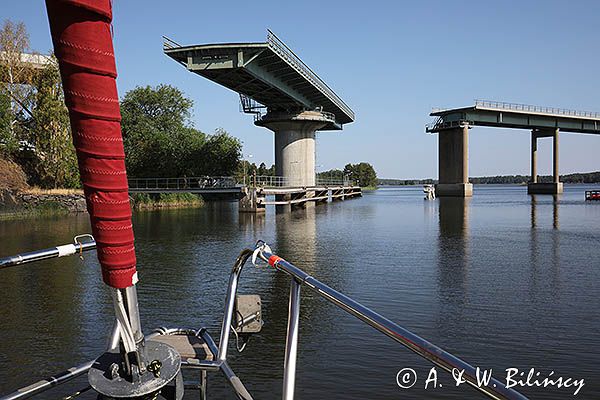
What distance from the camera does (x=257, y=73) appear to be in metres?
41.0

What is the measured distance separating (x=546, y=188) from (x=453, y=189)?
2737cm

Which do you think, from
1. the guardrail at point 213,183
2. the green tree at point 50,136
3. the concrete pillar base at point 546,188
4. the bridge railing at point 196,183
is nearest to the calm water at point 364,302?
the guardrail at point 213,183

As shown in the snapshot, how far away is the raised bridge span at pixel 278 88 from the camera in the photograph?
38125 mm

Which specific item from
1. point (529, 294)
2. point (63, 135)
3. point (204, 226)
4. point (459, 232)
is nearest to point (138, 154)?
point (63, 135)

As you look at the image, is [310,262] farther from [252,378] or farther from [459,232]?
[459,232]

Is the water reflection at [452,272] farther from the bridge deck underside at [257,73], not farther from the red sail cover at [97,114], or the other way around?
the bridge deck underside at [257,73]

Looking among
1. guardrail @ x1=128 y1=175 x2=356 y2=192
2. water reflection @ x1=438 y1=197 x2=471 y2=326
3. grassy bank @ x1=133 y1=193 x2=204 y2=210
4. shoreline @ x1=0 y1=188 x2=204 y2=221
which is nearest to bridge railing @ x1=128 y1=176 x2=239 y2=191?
guardrail @ x1=128 y1=175 x2=356 y2=192

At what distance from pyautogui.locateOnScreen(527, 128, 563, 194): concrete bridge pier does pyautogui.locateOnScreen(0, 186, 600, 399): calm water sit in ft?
253

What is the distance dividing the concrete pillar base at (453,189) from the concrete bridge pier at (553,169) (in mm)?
21122

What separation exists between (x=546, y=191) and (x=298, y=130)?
216 ft

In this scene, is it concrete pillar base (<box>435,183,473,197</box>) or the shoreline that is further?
concrete pillar base (<box>435,183,473,197</box>)

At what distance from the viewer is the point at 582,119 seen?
88.7 metres

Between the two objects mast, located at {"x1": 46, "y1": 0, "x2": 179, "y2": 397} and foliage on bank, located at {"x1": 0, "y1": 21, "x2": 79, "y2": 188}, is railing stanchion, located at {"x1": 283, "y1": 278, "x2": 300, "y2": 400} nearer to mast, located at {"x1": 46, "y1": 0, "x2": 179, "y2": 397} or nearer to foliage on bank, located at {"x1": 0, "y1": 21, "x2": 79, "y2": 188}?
mast, located at {"x1": 46, "y1": 0, "x2": 179, "y2": 397}

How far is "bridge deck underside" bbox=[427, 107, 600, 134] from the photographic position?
260ft
